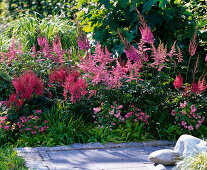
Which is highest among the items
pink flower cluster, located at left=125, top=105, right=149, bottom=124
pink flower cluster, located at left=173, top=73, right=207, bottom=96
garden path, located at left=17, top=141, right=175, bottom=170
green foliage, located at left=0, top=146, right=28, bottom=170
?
pink flower cluster, located at left=173, top=73, right=207, bottom=96

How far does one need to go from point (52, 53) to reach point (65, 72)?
791mm

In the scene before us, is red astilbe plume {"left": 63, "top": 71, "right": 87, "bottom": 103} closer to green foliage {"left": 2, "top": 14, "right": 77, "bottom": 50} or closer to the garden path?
the garden path

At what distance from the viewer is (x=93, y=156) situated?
13.8 feet

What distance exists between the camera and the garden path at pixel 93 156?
Result: 3846 mm

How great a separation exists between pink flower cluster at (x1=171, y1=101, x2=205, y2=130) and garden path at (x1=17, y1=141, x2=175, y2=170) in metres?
0.42

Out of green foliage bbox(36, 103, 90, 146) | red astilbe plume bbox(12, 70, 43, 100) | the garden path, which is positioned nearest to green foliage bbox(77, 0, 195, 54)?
green foliage bbox(36, 103, 90, 146)

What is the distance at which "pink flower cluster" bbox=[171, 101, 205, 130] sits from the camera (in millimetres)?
4914

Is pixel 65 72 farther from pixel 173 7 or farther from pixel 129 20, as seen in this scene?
pixel 173 7

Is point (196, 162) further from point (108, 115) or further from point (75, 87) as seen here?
point (75, 87)

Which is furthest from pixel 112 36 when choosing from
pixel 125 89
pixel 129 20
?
pixel 125 89

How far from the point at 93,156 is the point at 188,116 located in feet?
5.54

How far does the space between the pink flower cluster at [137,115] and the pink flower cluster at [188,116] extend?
43 centimetres

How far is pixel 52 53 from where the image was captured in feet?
19.8

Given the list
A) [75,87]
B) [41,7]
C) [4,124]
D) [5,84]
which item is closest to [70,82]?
[75,87]
